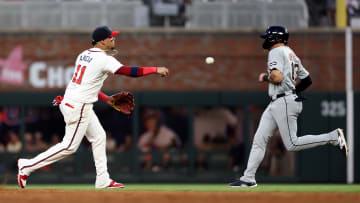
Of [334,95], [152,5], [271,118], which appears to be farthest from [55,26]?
[271,118]

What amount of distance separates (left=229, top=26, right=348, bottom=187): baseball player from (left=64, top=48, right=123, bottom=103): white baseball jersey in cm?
210

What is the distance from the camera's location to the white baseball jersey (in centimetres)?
942

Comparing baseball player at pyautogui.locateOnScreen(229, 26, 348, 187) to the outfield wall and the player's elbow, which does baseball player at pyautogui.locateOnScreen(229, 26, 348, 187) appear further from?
the outfield wall

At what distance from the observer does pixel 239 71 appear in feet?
62.7

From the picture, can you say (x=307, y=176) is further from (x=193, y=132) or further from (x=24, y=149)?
(x=24, y=149)

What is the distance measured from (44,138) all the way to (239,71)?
5.44 m

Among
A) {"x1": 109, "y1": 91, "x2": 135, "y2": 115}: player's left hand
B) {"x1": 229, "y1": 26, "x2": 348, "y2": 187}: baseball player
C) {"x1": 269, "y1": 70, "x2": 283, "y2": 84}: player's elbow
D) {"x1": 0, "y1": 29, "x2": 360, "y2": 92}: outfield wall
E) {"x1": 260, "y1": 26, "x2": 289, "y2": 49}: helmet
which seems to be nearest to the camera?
{"x1": 269, "y1": 70, "x2": 283, "y2": 84}: player's elbow

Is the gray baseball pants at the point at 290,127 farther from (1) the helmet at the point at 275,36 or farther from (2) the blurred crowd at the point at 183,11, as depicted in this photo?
(2) the blurred crowd at the point at 183,11

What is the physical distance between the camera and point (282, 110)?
31.7 ft

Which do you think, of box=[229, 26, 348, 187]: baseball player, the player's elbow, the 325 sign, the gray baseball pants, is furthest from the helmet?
the 325 sign

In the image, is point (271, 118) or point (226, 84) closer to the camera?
point (271, 118)

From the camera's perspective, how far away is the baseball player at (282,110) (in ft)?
31.6

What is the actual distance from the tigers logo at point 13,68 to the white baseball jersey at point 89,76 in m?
9.97

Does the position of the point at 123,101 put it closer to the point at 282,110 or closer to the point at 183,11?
the point at 282,110
